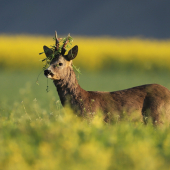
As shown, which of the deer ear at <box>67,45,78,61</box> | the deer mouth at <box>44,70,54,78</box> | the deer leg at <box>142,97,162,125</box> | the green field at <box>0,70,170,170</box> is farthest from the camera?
the deer ear at <box>67,45,78,61</box>

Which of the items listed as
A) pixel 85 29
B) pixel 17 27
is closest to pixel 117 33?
→ pixel 85 29

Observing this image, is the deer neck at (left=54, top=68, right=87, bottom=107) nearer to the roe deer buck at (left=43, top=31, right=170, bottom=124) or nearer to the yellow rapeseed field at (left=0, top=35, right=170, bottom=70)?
the roe deer buck at (left=43, top=31, right=170, bottom=124)

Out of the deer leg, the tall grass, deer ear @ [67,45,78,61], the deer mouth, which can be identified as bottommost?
the deer leg

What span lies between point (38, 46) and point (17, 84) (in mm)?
14888

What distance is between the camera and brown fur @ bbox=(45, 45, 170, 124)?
817cm

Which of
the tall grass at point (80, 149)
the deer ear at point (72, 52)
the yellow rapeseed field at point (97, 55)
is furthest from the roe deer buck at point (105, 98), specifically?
the yellow rapeseed field at point (97, 55)

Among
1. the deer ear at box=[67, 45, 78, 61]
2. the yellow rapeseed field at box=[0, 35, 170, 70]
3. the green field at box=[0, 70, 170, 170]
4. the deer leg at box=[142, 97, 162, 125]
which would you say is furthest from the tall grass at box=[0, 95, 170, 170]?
the yellow rapeseed field at box=[0, 35, 170, 70]

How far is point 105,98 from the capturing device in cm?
845

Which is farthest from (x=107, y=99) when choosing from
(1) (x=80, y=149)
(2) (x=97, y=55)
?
(2) (x=97, y=55)

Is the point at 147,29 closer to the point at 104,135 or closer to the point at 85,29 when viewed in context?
the point at 85,29

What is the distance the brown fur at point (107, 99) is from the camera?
26.8ft

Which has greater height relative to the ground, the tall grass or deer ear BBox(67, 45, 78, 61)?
deer ear BBox(67, 45, 78, 61)

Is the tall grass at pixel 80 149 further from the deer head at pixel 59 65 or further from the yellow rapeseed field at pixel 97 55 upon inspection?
the yellow rapeseed field at pixel 97 55

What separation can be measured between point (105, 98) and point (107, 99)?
5 centimetres
